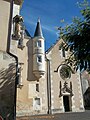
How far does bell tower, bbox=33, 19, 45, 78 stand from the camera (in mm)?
21203

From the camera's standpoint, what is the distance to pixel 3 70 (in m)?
8.02

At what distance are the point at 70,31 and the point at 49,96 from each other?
1403 cm

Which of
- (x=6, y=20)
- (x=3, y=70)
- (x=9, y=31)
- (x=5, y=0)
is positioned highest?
(x=5, y=0)

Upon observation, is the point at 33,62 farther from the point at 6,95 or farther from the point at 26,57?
the point at 6,95

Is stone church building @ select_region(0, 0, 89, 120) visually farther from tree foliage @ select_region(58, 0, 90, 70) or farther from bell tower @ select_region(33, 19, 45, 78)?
tree foliage @ select_region(58, 0, 90, 70)

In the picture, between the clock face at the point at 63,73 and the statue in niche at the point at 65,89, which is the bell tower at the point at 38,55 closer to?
the clock face at the point at 63,73

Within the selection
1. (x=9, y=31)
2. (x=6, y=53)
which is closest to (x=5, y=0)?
(x=9, y=31)

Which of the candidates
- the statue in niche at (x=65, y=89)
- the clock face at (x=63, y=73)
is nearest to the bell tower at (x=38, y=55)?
the clock face at (x=63, y=73)

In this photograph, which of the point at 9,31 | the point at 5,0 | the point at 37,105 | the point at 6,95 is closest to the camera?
the point at 6,95

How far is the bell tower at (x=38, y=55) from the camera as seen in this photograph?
835 inches

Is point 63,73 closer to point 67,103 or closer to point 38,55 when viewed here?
point 67,103

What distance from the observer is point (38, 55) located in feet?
72.3

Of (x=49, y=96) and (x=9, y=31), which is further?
(x=49, y=96)

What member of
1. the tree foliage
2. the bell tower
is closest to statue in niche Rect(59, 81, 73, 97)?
the bell tower
